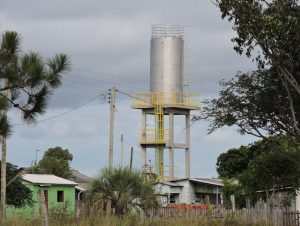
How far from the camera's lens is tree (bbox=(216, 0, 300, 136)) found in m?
23.1

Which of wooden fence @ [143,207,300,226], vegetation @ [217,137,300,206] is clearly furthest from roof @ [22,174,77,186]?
wooden fence @ [143,207,300,226]

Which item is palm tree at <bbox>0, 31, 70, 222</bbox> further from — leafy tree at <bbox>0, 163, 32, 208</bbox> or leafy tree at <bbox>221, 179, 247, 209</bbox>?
leafy tree at <bbox>221, 179, 247, 209</bbox>

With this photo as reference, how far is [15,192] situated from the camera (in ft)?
137

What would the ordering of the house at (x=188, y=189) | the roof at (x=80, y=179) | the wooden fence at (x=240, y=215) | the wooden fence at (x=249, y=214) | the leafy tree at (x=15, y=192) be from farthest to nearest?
the roof at (x=80, y=179) → the house at (x=188, y=189) → the leafy tree at (x=15, y=192) → the wooden fence at (x=249, y=214) → the wooden fence at (x=240, y=215)

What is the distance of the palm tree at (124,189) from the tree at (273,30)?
28.9 ft

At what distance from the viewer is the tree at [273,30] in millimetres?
23062

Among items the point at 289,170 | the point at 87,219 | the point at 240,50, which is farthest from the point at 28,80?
the point at 289,170

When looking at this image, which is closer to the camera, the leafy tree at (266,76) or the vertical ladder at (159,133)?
the leafy tree at (266,76)

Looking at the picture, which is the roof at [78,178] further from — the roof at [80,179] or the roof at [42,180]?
the roof at [42,180]

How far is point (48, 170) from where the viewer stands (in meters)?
74.7

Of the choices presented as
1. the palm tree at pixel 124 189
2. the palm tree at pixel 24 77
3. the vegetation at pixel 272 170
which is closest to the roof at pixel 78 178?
the vegetation at pixel 272 170

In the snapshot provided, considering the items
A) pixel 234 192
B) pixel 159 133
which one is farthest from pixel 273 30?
pixel 159 133

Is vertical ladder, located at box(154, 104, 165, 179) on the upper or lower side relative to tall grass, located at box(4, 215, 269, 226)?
upper

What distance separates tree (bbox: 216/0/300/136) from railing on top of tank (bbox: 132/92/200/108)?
3387 centimetres
